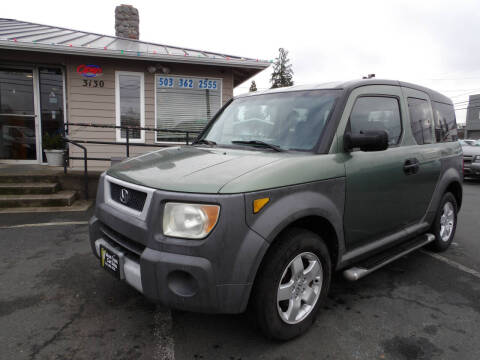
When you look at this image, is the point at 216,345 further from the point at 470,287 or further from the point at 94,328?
the point at 470,287

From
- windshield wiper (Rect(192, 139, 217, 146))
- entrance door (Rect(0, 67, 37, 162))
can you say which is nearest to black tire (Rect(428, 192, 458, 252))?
windshield wiper (Rect(192, 139, 217, 146))

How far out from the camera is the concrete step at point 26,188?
256 inches

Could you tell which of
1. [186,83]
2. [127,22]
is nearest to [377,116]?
[186,83]

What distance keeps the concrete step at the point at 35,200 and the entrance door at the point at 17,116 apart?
2.51 metres

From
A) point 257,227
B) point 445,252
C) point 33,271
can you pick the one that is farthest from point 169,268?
point 445,252

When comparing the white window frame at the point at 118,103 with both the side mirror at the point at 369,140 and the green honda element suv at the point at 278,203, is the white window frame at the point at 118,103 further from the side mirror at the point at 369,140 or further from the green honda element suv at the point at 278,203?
the side mirror at the point at 369,140

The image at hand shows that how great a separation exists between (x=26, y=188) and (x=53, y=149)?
1641mm

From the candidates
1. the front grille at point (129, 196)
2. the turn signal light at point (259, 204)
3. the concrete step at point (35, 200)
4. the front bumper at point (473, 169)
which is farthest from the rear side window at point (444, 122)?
the front bumper at point (473, 169)

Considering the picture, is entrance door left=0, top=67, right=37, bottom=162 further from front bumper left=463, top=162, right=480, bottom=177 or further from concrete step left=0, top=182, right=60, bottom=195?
front bumper left=463, top=162, right=480, bottom=177

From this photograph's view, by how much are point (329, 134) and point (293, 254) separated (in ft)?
3.31

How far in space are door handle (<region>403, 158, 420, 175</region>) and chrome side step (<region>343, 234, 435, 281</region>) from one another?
30.3 inches

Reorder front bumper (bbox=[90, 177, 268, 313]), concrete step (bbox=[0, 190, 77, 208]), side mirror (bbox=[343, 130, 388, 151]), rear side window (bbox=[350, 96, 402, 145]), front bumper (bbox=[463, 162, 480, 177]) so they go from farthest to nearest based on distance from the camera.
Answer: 1. front bumper (bbox=[463, 162, 480, 177])
2. concrete step (bbox=[0, 190, 77, 208])
3. rear side window (bbox=[350, 96, 402, 145])
4. side mirror (bbox=[343, 130, 388, 151])
5. front bumper (bbox=[90, 177, 268, 313])

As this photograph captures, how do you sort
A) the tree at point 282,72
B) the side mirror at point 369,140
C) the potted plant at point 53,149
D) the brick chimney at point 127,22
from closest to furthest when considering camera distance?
the side mirror at point 369,140 < the potted plant at point 53,149 < the brick chimney at point 127,22 < the tree at point 282,72

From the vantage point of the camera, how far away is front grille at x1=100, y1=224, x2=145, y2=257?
2324 millimetres
